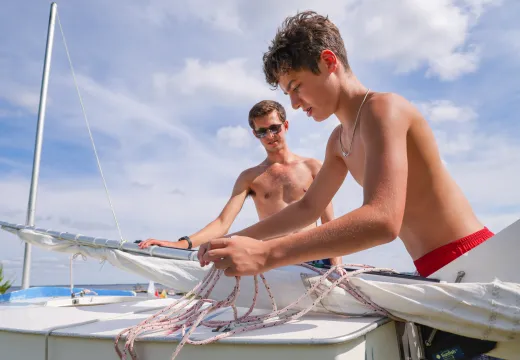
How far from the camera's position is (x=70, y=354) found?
173 centimetres

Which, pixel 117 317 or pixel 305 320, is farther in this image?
pixel 117 317

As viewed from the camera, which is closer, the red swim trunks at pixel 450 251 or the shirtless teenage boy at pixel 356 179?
the shirtless teenage boy at pixel 356 179

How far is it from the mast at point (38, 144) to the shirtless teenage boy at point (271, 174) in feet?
10.1

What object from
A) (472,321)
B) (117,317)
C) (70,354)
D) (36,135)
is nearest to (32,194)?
(36,135)

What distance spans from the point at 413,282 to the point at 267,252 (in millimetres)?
648

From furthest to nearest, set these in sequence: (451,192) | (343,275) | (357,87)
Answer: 1. (357,87)
2. (451,192)
3. (343,275)

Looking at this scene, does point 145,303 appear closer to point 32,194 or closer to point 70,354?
point 70,354

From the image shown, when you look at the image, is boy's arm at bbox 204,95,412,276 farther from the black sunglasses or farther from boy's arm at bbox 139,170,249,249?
the black sunglasses

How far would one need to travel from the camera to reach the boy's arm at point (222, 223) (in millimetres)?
3541

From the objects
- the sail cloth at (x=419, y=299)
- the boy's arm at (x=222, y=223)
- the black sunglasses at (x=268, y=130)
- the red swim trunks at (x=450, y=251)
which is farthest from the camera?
the black sunglasses at (x=268, y=130)

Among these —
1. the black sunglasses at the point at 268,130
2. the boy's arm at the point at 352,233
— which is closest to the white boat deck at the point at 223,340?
the boy's arm at the point at 352,233

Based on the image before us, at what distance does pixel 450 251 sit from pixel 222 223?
289 centimetres

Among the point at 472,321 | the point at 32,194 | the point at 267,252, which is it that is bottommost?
the point at 472,321

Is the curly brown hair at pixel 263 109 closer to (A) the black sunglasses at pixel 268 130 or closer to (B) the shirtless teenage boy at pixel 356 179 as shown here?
(A) the black sunglasses at pixel 268 130
